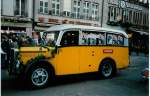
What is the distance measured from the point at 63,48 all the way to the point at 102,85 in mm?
2059

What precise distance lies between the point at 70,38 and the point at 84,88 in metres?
2.08

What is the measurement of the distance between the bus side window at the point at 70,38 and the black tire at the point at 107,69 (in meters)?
1.95

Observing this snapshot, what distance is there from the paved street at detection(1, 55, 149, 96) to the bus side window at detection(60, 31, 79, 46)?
1574mm

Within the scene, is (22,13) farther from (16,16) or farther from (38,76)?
(38,76)

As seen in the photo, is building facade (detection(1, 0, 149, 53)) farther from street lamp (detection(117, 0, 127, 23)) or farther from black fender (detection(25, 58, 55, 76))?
black fender (detection(25, 58, 55, 76))

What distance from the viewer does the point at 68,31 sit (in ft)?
38.2

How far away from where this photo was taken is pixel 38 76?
1069 centimetres

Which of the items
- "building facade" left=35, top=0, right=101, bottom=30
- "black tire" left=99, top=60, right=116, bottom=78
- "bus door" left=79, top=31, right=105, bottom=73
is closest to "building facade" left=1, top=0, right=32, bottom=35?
"building facade" left=35, top=0, right=101, bottom=30

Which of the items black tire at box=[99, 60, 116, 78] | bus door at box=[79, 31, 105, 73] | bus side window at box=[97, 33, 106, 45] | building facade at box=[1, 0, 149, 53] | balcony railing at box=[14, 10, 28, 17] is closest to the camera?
bus door at box=[79, 31, 105, 73]

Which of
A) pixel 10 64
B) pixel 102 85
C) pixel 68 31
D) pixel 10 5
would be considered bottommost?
pixel 102 85

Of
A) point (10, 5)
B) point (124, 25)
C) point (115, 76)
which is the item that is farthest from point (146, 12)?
point (115, 76)

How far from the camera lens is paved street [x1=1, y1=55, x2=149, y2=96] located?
389 inches

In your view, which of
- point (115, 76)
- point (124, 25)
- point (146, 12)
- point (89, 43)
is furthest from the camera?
point (146, 12)

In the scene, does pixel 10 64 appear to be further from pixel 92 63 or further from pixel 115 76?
pixel 115 76
